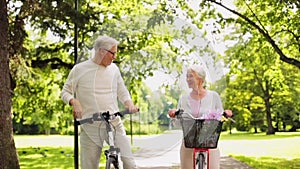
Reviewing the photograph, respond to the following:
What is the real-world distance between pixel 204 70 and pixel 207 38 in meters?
0.27

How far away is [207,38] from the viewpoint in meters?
4.47

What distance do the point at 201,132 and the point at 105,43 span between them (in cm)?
108

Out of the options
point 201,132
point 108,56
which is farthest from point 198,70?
point 108,56

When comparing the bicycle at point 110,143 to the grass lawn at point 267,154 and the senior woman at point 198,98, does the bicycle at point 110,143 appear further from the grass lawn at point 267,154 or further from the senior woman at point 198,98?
the grass lawn at point 267,154

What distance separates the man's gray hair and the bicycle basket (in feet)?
2.79

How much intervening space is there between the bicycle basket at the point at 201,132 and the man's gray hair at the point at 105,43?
85cm

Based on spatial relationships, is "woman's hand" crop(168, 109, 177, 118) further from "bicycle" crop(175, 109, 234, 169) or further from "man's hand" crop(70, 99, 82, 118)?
"man's hand" crop(70, 99, 82, 118)

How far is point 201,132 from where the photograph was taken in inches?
177

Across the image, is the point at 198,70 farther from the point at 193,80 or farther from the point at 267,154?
the point at 267,154

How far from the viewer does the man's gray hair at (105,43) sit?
439cm

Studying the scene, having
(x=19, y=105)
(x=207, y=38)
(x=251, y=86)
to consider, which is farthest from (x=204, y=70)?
(x=251, y=86)

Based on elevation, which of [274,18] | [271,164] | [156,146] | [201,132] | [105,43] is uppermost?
[274,18]

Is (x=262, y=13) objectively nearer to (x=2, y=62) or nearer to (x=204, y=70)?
(x=2, y=62)

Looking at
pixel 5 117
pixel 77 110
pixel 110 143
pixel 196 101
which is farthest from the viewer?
pixel 5 117
